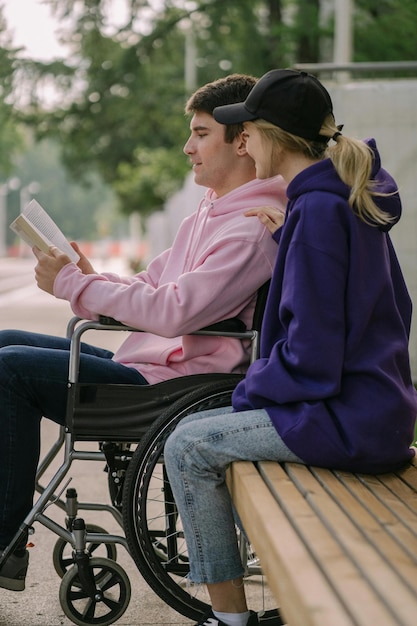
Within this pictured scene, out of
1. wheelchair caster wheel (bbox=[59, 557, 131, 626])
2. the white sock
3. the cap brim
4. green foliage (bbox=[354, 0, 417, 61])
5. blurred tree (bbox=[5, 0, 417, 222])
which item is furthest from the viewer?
blurred tree (bbox=[5, 0, 417, 222])

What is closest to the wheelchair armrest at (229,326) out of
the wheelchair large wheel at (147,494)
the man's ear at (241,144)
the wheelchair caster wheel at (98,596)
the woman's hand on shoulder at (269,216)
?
the wheelchair large wheel at (147,494)

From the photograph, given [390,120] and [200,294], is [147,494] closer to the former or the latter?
[200,294]

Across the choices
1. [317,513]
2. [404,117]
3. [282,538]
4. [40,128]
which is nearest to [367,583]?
[282,538]

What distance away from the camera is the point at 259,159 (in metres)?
3.01

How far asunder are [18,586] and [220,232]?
1.26 m

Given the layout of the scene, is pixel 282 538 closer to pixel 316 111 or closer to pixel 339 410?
pixel 339 410

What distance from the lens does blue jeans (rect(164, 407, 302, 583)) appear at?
2797mm

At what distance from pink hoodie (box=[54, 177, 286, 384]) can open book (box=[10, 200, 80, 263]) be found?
0.13 m

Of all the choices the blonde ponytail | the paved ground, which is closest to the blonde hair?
the blonde ponytail

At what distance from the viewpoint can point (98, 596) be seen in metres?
3.50

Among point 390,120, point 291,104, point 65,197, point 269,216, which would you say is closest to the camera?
point 291,104

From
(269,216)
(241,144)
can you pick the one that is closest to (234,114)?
(269,216)

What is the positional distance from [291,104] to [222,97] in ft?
2.42

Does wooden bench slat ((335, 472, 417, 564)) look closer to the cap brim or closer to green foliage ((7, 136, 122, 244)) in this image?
the cap brim
